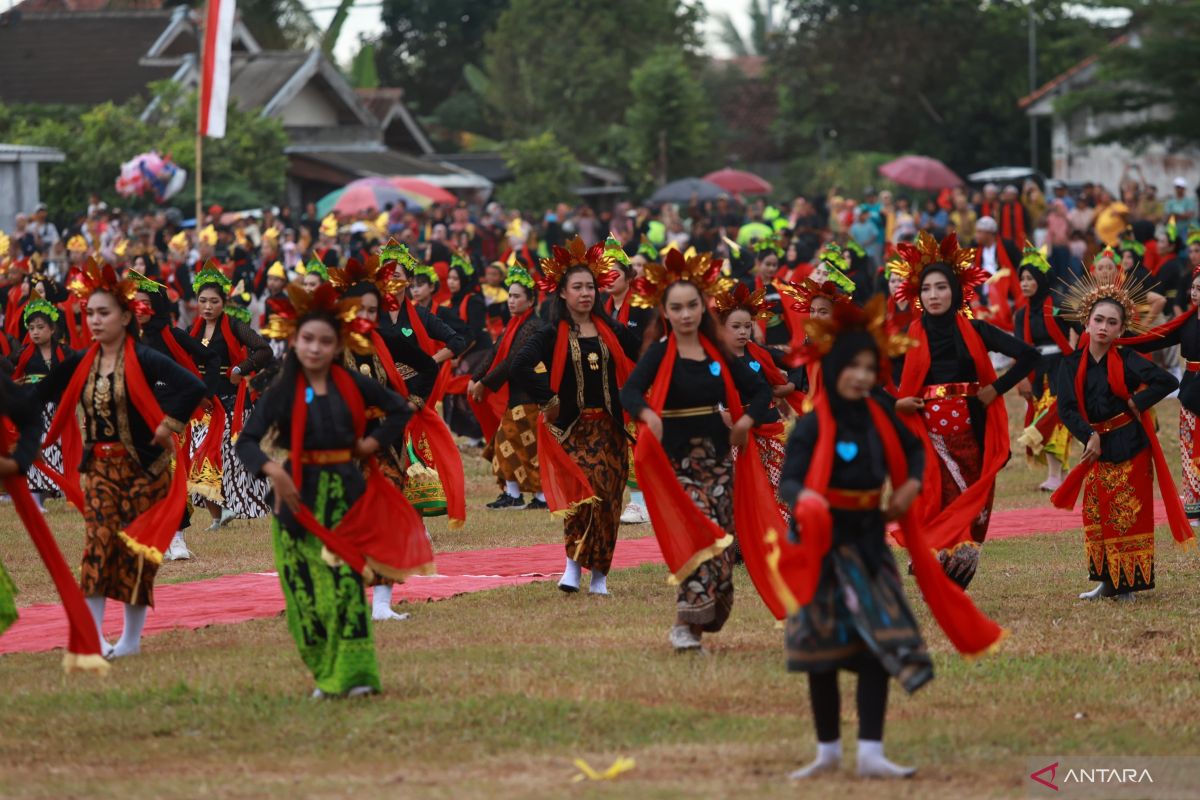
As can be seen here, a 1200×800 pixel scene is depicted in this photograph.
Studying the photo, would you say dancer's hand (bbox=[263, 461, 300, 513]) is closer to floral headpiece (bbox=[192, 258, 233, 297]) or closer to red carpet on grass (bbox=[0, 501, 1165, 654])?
red carpet on grass (bbox=[0, 501, 1165, 654])

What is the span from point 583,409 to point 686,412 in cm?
187

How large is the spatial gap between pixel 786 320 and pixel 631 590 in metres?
7.57

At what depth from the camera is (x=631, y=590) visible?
449 inches

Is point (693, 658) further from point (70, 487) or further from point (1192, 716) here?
point (70, 487)

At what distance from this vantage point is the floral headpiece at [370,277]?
10.8 metres

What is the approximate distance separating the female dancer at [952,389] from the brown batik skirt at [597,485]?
5.82ft

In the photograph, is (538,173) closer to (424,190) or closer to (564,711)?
(424,190)

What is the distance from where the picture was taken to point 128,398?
31.0ft

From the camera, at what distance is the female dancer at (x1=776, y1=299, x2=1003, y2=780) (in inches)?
265

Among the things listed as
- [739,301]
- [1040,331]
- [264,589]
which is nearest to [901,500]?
[739,301]

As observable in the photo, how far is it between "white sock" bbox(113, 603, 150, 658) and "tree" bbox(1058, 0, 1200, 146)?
95.3 feet

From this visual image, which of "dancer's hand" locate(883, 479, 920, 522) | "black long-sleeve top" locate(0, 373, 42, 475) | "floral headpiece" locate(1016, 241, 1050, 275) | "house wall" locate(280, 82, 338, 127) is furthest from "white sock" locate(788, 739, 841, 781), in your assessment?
"house wall" locate(280, 82, 338, 127)

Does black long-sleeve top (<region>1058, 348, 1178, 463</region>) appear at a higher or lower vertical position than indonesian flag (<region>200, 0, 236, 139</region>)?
lower

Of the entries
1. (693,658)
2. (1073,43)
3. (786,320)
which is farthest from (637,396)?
(1073,43)
